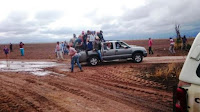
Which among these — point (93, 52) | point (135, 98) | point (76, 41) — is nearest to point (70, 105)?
point (135, 98)

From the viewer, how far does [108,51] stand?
48.6 feet

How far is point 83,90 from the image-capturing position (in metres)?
7.74

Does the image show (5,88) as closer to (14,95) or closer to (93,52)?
(14,95)

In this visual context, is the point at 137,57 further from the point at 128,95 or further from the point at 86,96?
the point at 86,96

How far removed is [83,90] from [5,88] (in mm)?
3182

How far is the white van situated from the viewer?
2695mm

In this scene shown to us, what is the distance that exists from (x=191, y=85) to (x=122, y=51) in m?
12.3

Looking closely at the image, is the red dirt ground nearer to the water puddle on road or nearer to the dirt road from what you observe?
the dirt road

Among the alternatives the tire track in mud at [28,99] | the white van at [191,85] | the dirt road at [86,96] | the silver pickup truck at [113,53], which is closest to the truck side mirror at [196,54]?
the white van at [191,85]

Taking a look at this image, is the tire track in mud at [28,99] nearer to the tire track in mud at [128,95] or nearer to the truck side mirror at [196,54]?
the tire track in mud at [128,95]

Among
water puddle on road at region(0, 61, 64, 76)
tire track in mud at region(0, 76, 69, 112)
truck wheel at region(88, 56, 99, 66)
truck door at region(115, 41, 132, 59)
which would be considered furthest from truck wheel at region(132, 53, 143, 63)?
tire track in mud at region(0, 76, 69, 112)

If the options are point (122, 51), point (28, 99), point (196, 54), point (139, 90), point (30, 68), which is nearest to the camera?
point (196, 54)

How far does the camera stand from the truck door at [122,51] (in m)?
15.0

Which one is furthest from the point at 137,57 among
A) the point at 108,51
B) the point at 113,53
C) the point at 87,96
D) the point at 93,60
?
the point at 87,96
